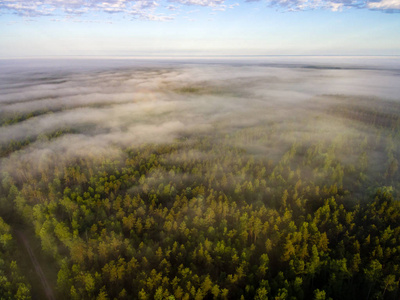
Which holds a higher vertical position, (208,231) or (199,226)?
(208,231)

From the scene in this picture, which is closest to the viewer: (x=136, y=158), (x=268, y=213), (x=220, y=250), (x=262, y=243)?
(x=220, y=250)

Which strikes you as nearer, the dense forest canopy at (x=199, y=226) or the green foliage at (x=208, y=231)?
the green foliage at (x=208, y=231)

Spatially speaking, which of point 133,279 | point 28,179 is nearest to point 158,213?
point 133,279

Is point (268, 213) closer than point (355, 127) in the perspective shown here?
Yes

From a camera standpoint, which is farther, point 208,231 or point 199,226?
point 199,226

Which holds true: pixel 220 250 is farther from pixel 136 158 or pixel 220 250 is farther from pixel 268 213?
pixel 136 158

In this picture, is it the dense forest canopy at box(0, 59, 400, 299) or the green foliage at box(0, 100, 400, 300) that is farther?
the dense forest canopy at box(0, 59, 400, 299)

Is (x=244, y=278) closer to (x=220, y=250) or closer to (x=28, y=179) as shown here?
(x=220, y=250)

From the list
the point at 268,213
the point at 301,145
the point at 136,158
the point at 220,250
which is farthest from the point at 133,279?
the point at 301,145

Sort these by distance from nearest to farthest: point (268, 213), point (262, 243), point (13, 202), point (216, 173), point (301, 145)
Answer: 1. point (262, 243)
2. point (268, 213)
3. point (13, 202)
4. point (216, 173)
5. point (301, 145)
